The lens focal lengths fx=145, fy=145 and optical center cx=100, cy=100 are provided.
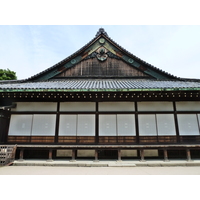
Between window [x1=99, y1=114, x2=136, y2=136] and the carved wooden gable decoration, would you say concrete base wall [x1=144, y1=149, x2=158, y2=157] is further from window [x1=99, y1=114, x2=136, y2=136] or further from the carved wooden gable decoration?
the carved wooden gable decoration

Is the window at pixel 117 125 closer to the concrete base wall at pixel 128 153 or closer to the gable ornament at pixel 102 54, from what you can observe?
the concrete base wall at pixel 128 153

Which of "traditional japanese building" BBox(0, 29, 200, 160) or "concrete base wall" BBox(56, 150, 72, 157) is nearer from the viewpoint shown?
"traditional japanese building" BBox(0, 29, 200, 160)

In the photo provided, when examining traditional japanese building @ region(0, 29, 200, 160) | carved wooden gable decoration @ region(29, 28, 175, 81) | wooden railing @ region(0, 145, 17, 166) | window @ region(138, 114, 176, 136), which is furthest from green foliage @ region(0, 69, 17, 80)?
window @ region(138, 114, 176, 136)

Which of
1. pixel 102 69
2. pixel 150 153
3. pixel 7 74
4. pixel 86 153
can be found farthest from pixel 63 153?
pixel 7 74

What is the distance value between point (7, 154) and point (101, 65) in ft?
26.8

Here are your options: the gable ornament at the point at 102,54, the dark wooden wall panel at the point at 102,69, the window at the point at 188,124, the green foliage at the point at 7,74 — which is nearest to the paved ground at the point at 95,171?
the window at the point at 188,124

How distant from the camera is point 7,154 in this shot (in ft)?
21.6

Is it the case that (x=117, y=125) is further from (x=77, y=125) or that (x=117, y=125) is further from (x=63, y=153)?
(x=63, y=153)

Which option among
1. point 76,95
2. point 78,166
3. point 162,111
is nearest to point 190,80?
point 162,111

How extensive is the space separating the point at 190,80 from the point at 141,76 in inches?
137

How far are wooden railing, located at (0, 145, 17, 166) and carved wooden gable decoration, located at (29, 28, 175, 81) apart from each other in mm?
5603

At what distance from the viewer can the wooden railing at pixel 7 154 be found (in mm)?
6391

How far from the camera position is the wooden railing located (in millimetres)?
6391

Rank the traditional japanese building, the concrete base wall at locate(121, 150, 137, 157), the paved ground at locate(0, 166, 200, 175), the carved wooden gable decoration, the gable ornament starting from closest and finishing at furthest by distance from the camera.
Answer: the paved ground at locate(0, 166, 200, 175), the traditional japanese building, the concrete base wall at locate(121, 150, 137, 157), the carved wooden gable decoration, the gable ornament
